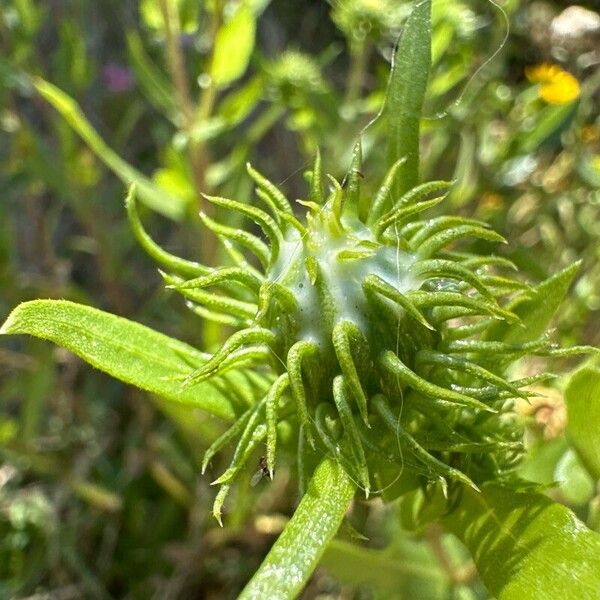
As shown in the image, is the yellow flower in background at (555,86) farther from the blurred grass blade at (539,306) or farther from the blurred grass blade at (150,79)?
the blurred grass blade at (539,306)

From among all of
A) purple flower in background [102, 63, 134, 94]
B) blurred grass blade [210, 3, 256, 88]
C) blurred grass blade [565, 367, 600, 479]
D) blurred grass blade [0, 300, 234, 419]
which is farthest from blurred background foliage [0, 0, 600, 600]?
blurred grass blade [0, 300, 234, 419]

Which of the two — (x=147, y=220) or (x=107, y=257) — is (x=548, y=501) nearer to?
(x=107, y=257)

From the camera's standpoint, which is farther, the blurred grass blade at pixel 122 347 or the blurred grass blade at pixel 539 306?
the blurred grass blade at pixel 539 306

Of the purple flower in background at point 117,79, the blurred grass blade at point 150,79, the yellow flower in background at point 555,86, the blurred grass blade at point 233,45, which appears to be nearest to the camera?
the blurred grass blade at point 233,45

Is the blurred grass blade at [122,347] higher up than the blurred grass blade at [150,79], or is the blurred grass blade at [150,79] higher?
the blurred grass blade at [150,79]

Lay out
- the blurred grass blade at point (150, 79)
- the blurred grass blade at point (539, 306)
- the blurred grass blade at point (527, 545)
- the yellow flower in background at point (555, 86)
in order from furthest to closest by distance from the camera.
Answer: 1. the yellow flower in background at point (555, 86)
2. the blurred grass blade at point (150, 79)
3. the blurred grass blade at point (539, 306)
4. the blurred grass blade at point (527, 545)

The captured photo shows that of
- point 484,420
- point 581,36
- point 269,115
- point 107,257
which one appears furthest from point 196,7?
point 484,420

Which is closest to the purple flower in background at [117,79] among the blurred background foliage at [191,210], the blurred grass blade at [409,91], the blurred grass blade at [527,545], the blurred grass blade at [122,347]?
the blurred background foliage at [191,210]

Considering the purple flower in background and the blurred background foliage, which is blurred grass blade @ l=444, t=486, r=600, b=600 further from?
the purple flower in background
